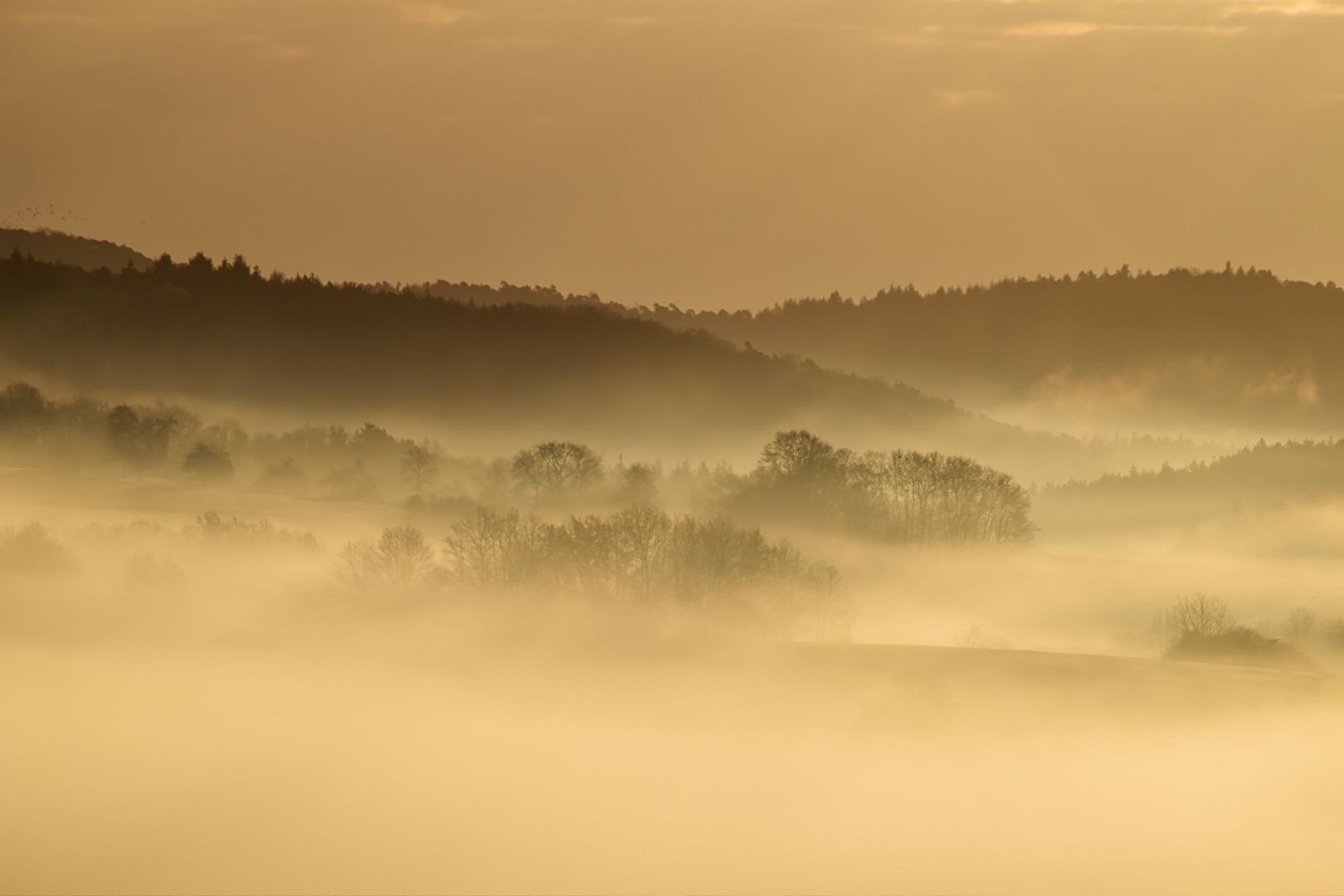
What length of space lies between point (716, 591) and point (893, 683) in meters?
16.9

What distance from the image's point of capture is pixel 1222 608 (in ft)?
456

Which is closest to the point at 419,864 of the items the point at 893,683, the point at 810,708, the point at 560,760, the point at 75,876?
the point at 560,760

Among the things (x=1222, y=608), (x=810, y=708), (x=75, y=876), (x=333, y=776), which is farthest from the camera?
(x=1222, y=608)

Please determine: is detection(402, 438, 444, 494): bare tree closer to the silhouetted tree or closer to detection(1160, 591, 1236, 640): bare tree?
the silhouetted tree

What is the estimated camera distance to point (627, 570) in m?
105

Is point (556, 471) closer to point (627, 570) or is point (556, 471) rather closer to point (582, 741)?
point (627, 570)

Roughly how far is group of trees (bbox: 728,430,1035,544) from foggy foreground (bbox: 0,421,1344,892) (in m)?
20.1

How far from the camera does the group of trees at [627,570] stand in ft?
332

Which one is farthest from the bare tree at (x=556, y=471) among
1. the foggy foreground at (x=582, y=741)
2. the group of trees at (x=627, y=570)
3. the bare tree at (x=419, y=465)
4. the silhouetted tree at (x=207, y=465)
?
the group of trees at (x=627, y=570)

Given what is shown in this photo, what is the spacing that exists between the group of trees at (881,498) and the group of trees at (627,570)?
28.8 metres

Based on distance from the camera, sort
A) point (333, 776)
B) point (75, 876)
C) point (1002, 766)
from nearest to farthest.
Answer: point (75, 876)
point (1002, 766)
point (333, 776)

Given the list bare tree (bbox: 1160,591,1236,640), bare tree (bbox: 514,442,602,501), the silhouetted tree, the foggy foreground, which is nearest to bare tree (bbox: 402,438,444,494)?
bare tree (bbox: 514,442,602,501)

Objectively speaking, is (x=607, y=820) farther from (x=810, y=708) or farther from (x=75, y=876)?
(x=75, y=876)

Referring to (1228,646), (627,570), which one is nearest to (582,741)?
(627,570)
